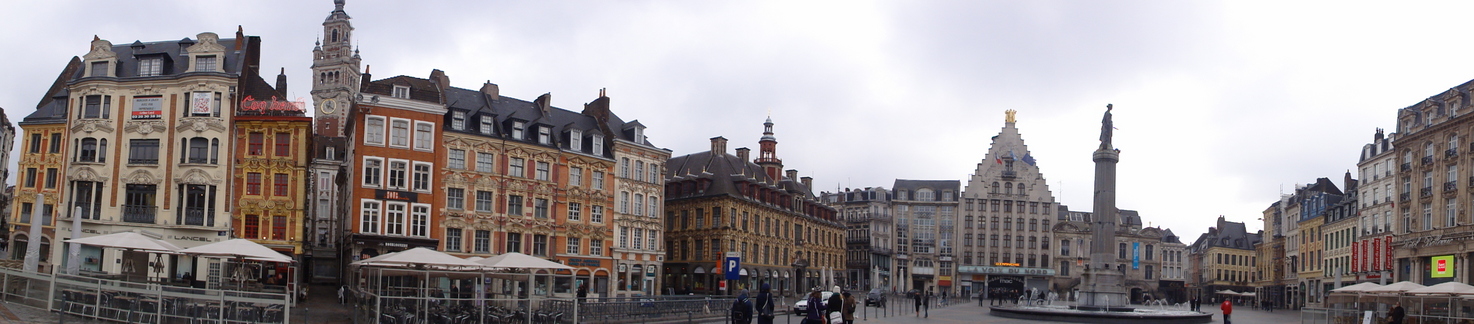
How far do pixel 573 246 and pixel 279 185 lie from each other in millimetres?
14711

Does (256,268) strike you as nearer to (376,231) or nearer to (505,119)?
(376,231)

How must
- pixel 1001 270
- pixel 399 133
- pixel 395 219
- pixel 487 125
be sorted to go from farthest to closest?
pixel 1001 270
pixel 487 125
pixel 399 133
pixel 395 219

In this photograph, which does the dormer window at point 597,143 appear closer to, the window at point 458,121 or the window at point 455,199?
the window at point 458,121

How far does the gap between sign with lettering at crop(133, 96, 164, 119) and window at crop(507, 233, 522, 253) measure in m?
15.6

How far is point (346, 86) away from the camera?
123750 millimetres

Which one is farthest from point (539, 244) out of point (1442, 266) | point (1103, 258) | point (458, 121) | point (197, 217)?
point (1442, 266)

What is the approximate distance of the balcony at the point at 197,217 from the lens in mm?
44781

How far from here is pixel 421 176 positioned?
1905 inches

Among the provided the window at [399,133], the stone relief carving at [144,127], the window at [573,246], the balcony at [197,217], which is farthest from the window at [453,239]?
the stone relief carving at [144,127]

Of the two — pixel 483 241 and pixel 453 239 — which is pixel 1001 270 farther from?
pixel 453 239

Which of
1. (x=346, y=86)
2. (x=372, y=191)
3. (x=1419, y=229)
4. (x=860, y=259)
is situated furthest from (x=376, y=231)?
(x=346, y=86)

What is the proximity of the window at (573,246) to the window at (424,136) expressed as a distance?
959cm

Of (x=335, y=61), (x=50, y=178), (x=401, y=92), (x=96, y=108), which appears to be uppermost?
(x=335, y=61)

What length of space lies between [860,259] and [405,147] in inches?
2485
